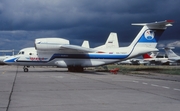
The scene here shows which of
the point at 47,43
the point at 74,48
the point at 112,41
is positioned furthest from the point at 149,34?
the point at 47,43

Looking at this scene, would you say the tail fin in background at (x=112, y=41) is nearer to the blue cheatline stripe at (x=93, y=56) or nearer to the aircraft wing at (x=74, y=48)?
the blue cheatline stripe at (x=93, y=56)

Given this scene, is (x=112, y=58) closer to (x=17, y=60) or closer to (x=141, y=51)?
(x=141, y=51)

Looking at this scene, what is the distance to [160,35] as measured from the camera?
36938 millimetres

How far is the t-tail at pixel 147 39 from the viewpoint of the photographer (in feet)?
120

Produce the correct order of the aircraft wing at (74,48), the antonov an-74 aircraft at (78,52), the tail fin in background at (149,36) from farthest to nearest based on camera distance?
the tail fin in background at (149,36) < the antonov an-74 aircraft at (78,52) < the aircraft wing at (74,48)

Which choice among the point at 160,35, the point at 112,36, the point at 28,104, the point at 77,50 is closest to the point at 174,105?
the point at 28,104

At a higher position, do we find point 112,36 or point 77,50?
point 112,36

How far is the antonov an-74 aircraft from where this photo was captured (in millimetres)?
33969

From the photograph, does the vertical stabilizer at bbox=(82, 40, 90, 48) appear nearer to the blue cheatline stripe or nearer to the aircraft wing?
the blue cheatline stripe

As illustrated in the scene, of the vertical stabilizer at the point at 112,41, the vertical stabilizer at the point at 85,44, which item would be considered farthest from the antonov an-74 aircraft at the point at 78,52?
the vertical stabilizer at the point at 85,44

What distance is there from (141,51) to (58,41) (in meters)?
11.1

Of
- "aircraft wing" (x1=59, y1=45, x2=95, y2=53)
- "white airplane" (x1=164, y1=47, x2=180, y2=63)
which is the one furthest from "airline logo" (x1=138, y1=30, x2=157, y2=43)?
"white airplane" (x1=164, y1=47, x2=180, y2=63)

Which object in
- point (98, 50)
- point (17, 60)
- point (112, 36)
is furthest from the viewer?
point (112, 36)

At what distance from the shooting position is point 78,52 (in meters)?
35.6
